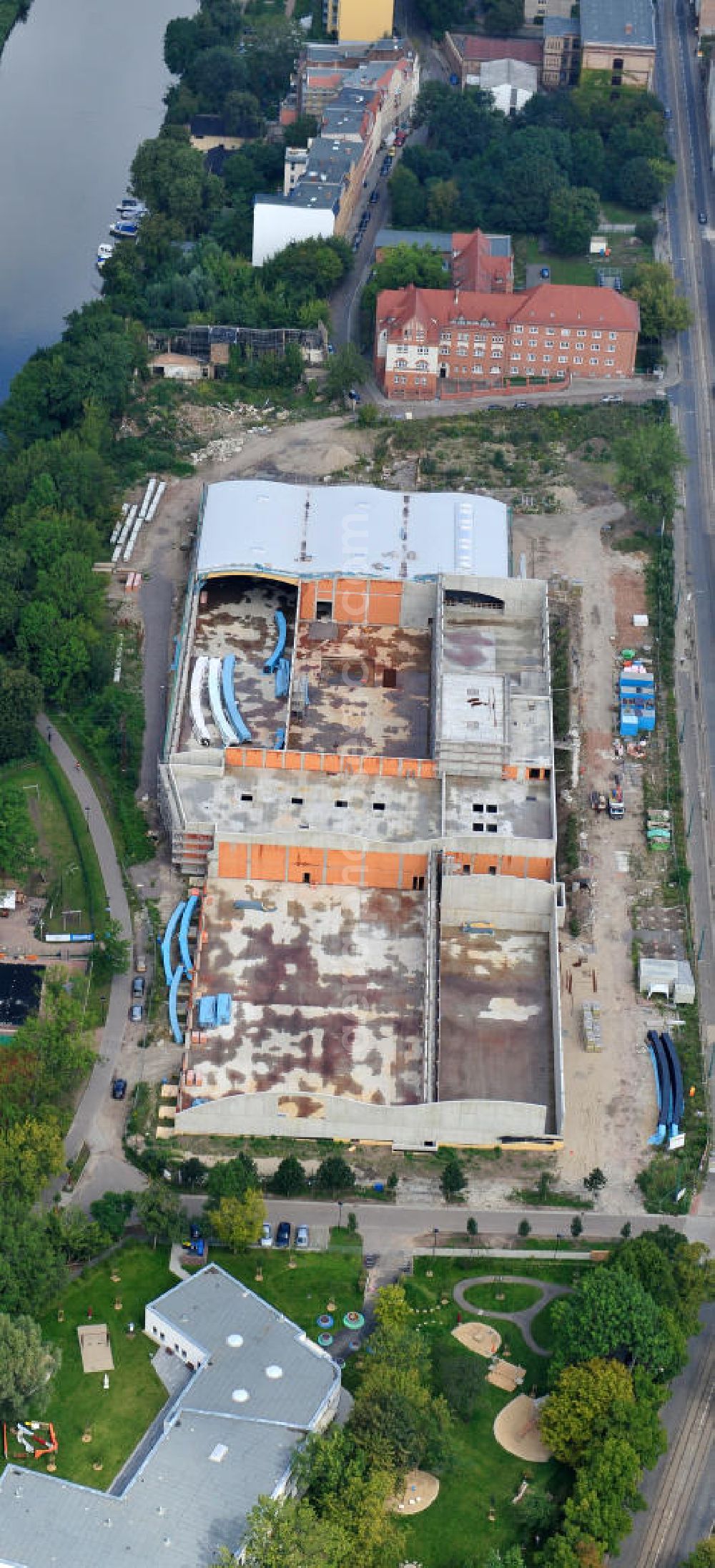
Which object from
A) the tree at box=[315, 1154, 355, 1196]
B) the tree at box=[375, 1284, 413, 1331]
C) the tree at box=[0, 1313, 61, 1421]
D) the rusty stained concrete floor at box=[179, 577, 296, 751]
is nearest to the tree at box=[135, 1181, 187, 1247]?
the tree at box=[315, 1154, 355, 1196]

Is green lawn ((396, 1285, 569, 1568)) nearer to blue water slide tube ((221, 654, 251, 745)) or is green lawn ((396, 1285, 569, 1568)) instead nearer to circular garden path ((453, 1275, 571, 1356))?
circular garden path ((453, 1275, 571, 1356))

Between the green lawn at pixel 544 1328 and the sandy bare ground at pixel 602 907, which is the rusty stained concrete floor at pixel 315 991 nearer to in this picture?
the sandy bare ground at pixel 602 907

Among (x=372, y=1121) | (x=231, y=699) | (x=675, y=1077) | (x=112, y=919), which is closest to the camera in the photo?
(x=372, y=1121)

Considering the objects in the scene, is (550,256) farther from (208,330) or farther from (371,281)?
(208,330)

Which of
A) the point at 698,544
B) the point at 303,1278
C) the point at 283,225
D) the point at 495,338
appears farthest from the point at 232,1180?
the point at 283,225

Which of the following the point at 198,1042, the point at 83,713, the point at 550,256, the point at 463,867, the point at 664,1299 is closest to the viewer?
the point at 664,1299

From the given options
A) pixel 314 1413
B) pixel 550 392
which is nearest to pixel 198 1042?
pixel 314 1413

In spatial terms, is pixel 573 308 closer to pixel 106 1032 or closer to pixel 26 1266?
pixel 106 1032
